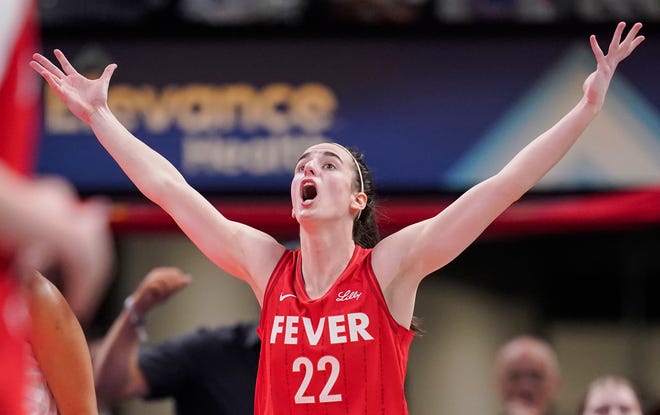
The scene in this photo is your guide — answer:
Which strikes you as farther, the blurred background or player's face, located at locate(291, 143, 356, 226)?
the blurred background

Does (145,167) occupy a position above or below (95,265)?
above

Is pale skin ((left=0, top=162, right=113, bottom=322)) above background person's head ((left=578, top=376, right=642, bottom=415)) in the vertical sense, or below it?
below

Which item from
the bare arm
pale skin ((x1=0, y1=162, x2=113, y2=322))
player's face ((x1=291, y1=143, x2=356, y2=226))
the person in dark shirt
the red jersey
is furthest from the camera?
the person in dark shirt

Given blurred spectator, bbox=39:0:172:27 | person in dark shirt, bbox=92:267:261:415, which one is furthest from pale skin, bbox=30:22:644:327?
blurred spectator, bbox=39:0:172:27

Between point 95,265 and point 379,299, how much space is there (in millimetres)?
1767

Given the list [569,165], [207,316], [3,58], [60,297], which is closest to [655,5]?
[569,165]

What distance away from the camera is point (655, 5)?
687cm

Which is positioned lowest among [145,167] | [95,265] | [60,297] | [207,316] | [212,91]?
[95,265]

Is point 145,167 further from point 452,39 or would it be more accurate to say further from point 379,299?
point 452,39

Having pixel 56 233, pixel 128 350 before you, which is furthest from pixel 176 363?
pixel 56 233

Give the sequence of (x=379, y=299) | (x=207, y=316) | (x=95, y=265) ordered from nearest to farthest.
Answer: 1. (x=95, y=265)
2. (x=379, y=299)
3. (x=207, y=316)

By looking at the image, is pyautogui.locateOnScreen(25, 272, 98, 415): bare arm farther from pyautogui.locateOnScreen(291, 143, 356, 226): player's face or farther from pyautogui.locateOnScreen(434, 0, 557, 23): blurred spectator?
pyautogui.locateOnScreen(434, 0, 557, 23): blurred spectator

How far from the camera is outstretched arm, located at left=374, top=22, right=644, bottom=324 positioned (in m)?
3.30

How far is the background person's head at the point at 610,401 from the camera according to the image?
4.39 metres
